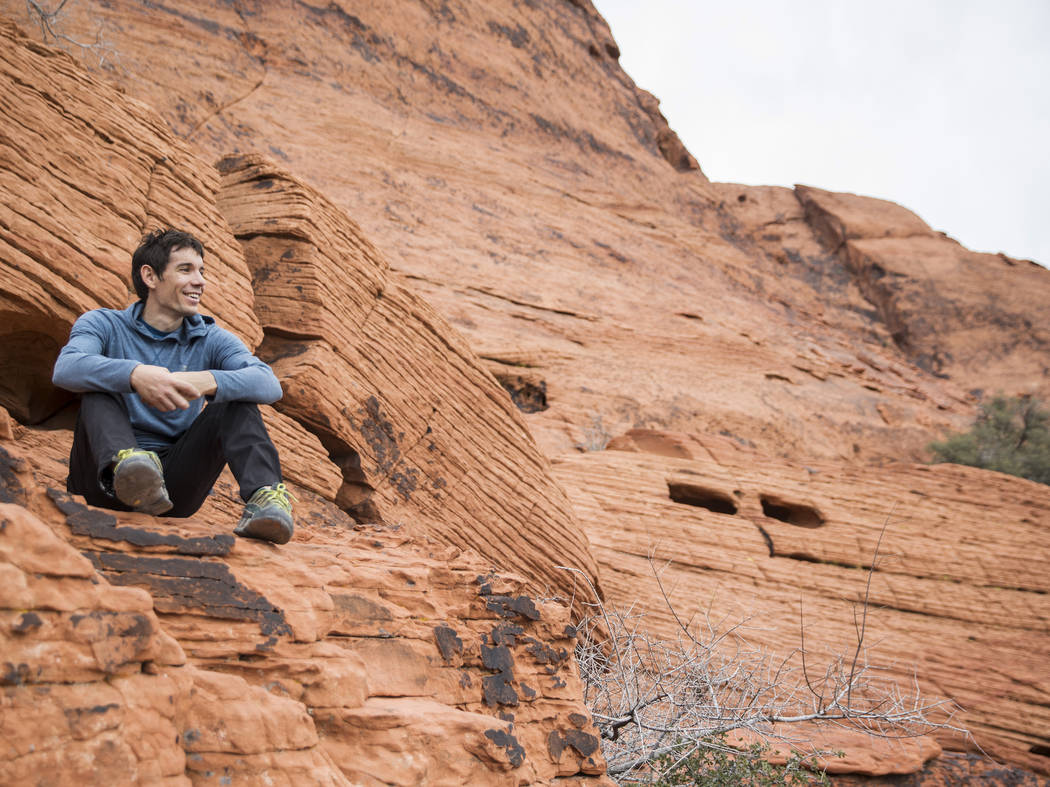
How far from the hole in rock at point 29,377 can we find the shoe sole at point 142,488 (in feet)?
6.17

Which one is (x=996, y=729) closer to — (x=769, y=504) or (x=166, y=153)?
(x=769, y=504)

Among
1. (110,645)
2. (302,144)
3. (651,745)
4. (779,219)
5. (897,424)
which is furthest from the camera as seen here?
(779,219)

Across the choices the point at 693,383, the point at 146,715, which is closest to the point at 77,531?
the point at 146,715

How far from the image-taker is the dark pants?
306cm

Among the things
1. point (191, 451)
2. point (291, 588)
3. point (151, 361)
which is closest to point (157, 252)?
point (151, 361)

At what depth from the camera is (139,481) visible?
9.56ft

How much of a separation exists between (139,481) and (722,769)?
4.17 m

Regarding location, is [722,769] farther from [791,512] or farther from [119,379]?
[791,512]

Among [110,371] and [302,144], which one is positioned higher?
[302,144]

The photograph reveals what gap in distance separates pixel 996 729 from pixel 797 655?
6.32 feet

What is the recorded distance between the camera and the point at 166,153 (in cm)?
558

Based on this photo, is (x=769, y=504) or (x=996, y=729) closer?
(x=996, y=729)

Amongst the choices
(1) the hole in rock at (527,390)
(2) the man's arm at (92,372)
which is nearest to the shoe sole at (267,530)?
(2) the man's arm at (92,372)

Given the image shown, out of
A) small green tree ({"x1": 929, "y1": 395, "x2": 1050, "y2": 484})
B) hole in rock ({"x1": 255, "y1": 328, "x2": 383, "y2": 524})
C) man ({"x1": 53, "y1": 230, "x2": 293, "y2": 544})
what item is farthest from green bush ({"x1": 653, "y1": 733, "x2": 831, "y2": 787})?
small green tree ({"x1": 929, "y1": 395, "x2": 1050, "y2": 484})
